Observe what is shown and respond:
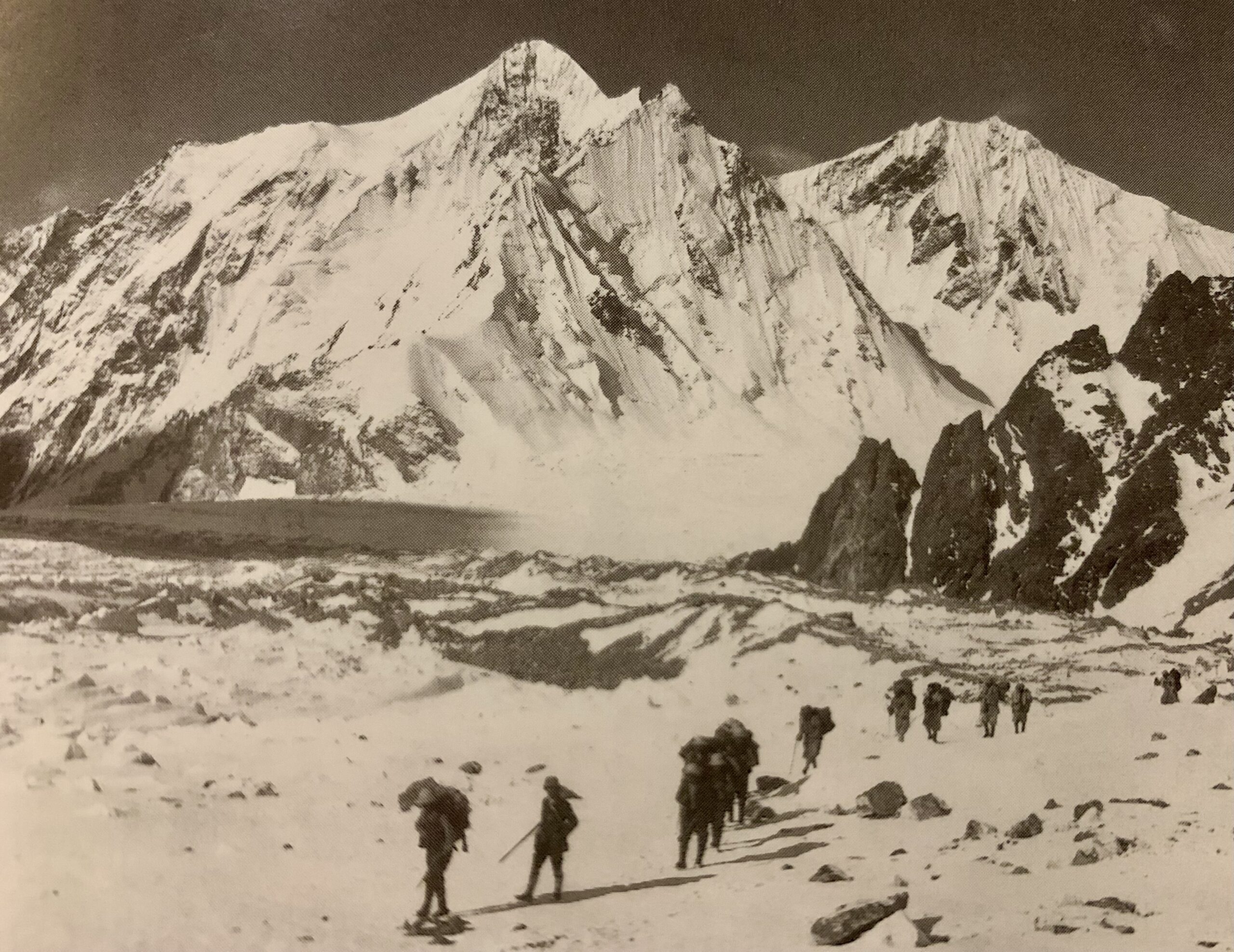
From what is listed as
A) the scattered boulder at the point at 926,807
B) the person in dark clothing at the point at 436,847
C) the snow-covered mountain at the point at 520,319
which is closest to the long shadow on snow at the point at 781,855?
the scattered boulder at the point at 926,807

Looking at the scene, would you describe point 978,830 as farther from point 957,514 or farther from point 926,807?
point 957,514

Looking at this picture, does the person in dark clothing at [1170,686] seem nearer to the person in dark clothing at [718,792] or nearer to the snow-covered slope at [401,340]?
the snow-covered slope at [401,340]

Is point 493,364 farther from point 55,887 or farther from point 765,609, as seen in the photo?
point 55,887

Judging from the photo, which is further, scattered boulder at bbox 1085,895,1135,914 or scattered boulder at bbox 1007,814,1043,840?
scattered boulder at bbox 1007,814,1043,840

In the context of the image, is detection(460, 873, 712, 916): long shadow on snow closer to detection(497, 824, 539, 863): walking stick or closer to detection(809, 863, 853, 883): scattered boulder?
detection(497, 824, 539, 863): walking stick

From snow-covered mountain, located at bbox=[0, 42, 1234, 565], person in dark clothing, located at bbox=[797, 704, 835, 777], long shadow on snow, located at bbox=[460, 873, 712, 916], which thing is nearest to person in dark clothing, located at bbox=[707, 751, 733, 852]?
long shadow on snow, located at bbox=[460, 873, 712, 916]
